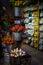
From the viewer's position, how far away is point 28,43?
7309 millimetres

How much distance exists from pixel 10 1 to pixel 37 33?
384cm

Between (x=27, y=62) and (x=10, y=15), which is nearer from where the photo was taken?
(x=10, y=15)

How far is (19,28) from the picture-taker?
3004 millimetres

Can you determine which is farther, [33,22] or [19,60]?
[33,22]

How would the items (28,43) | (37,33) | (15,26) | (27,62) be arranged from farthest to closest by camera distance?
(28,43), (37,33), (27,62), (15,26)

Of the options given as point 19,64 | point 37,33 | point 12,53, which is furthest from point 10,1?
point 37,33

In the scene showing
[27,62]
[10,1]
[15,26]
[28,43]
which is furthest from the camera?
[28,43]

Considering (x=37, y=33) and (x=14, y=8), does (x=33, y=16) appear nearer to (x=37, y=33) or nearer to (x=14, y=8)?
(x=37, y=33)

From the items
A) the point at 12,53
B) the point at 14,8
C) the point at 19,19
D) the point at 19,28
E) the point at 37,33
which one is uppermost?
the point at 14,8

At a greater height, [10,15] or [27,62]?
[10,15]

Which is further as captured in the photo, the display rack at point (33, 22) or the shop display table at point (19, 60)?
the display rack at point (33, 22)

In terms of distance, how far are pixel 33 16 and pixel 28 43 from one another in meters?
1.28

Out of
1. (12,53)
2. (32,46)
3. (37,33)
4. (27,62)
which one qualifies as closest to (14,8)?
(12,53)

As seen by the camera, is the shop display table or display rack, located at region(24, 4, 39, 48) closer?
the shop display table
